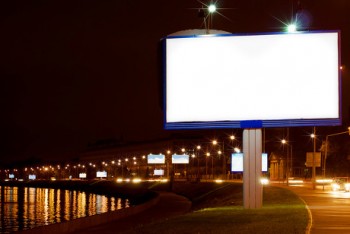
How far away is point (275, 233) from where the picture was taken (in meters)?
21.5

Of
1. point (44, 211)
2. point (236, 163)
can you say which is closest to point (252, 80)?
point (236, 163)

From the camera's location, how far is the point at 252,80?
32312 mm

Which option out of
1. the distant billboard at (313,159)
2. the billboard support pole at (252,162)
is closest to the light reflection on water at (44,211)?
the distant billboard at (313,159)

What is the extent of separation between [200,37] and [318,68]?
5719 mm

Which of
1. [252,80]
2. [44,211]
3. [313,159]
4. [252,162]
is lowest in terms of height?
[44,211]

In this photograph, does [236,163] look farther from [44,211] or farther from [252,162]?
[44,211]

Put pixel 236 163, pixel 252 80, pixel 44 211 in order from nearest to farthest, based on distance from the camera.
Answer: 1. pixel 252 80
2. pixel 236 163
3. pixel 44 211

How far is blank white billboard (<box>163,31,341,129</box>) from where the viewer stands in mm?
31875

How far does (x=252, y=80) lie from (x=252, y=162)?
429cm

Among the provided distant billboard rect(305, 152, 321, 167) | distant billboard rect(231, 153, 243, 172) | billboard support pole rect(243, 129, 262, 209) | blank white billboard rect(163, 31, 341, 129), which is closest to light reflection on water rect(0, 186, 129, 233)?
distant billboard rect(231, 153, 243, 172)

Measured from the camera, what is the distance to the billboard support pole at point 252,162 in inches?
1326

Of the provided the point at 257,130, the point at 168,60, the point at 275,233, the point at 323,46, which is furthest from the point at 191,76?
the point at 275,233

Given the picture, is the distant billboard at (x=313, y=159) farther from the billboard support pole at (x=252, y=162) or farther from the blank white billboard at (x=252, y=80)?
the blank white billboard at (x=252, y=80)

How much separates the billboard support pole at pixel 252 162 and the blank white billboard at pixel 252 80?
1.01m
